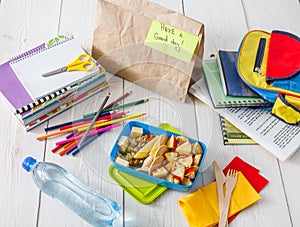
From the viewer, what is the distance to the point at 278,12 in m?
1.28

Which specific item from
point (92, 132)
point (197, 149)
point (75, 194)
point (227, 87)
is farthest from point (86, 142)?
point (227, 87)

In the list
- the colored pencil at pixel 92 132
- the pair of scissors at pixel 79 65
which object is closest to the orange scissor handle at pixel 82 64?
the pair of scissors at pixel 79 65

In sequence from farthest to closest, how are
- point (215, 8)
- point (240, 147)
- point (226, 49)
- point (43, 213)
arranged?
point (215, 8)
point (226, 49)
point (240, 147)
point (43, 213)

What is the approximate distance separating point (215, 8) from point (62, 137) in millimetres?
598

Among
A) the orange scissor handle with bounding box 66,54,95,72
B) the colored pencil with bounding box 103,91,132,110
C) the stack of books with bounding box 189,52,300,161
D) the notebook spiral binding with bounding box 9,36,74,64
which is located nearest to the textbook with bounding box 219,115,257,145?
the stack of books with bounding box 189,52,300,161

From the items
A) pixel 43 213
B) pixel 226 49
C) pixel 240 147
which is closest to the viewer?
pixel 43 213

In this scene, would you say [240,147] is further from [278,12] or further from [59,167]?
[278,12]

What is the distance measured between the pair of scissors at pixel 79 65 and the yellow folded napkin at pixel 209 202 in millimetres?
380

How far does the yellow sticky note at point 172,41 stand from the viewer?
3.13 ft

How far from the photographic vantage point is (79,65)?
103 centimetres

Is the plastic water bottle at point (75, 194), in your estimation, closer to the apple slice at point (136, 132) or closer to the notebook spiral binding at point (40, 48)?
the apple slice at point (136, 132)

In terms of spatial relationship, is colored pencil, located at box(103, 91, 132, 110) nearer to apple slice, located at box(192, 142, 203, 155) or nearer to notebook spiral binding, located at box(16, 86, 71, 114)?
notebook spiral binding, located at box(16, 86, 71, 114)

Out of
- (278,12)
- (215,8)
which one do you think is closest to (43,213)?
(215,8)

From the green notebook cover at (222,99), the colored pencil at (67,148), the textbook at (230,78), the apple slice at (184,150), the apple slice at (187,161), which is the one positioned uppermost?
the textbook at (230,78)
